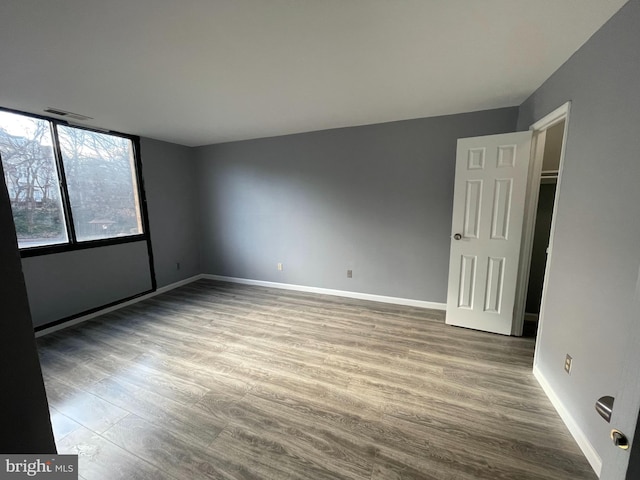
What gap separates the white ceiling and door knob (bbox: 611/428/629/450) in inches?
71.6

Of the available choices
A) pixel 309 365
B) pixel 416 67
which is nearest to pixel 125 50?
pixel 416 67

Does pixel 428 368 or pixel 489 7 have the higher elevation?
pixel 489 7

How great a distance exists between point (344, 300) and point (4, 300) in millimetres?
3406

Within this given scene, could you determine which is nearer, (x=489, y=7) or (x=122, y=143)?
(x=489, y=7)

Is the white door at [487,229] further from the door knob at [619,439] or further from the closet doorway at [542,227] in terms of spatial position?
the door knob at [619,439]

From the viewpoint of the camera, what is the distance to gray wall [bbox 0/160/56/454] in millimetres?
646

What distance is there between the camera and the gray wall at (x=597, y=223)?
1277 mm

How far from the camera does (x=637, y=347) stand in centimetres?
52

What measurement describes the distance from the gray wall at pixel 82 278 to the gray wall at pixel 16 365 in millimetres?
3086

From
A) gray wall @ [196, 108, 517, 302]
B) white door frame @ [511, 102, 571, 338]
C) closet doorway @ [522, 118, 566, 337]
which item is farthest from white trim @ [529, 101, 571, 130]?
closet doorway @ [522, 118, 566, 337]

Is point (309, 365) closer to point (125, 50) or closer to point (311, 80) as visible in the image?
point (311, 80)

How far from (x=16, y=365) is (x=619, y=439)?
4.82 feet

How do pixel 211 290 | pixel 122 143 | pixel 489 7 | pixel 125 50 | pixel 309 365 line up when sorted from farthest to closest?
pixel 211 290 → pixel 122 143 → pixel 309 365 → pixel 125 50 → pixel 489 7

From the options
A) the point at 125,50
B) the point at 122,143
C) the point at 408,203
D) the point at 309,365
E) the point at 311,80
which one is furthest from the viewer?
the point at 122,143
